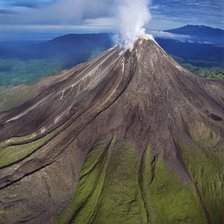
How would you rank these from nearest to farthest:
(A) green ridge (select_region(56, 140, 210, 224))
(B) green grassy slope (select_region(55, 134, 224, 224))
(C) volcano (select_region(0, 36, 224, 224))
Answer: (A) green ridge (select_region(56, 140, 210, 224)) < (B) green grassy slope (select_region(55, 134, 224, 224)) < (C) volcano (select_region(0, 36, 224, 224))

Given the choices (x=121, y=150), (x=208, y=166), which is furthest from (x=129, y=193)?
(x=208, y=166)

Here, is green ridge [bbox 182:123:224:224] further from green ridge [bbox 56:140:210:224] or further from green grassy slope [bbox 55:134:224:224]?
green ridge [bbox 56:140:210:224]

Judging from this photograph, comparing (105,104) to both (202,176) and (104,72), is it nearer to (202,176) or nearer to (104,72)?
(104,72)

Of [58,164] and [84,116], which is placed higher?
[84,116]

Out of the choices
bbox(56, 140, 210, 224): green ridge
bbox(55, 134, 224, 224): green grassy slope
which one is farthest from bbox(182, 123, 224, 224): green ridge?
bbox(56, 140, 210, 224): green ridge

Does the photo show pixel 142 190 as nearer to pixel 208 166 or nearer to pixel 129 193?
pixel 129 193

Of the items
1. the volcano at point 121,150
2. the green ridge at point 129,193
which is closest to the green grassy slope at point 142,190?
the green ridge at point 129,193

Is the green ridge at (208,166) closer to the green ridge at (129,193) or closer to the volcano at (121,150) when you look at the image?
the volcano at (121,150)

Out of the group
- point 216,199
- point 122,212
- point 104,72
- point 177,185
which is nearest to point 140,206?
point 122,212
